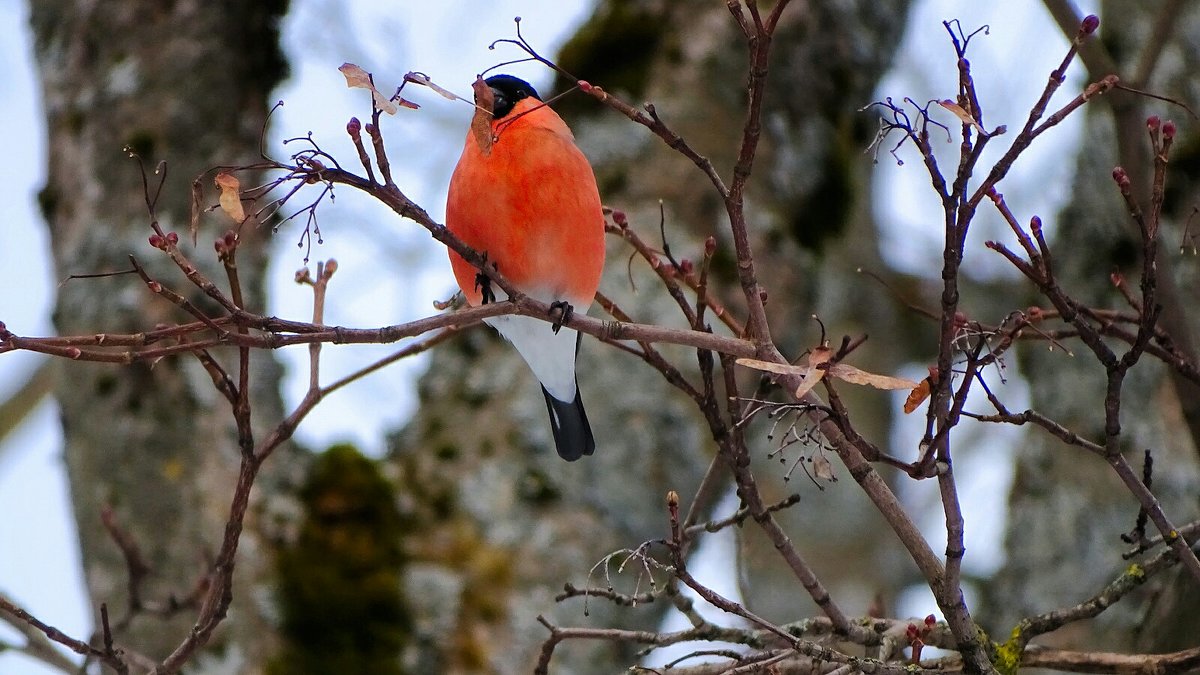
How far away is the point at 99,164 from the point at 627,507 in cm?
169

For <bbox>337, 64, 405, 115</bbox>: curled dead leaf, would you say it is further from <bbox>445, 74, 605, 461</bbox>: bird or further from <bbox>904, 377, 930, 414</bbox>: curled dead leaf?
<bbox>445, 74, 605, 461</bbox>: bird

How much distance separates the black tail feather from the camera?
8.64 ft

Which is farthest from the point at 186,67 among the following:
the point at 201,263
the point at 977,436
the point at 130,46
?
the point at 977,436

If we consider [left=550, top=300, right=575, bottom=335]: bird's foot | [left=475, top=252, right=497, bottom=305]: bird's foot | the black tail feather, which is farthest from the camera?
the black tail feather

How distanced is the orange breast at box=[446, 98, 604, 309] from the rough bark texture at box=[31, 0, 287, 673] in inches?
33.8

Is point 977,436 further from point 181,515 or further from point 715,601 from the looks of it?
point 715,601

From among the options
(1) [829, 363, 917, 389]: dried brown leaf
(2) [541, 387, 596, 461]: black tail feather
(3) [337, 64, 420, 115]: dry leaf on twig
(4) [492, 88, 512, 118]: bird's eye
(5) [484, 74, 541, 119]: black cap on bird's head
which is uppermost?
(5) [484, 74, 541, 119]: black cap on bird's head

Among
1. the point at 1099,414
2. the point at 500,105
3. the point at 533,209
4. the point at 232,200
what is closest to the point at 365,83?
the point at 232,200

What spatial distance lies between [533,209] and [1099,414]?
1.74 meters

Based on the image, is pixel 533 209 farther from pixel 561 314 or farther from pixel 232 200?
pixel 232 200

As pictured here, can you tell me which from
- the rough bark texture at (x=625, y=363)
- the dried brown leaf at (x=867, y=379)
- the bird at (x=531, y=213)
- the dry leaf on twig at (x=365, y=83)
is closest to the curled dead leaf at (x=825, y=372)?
the dried brown leaf at (x=867, y=379)

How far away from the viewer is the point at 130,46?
3.29 m

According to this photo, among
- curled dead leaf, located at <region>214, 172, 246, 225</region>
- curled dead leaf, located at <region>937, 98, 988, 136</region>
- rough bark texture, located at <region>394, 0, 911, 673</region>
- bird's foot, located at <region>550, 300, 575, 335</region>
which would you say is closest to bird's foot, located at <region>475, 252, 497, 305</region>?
bird's foot, located at <region>550, 300, 575, 335</region>

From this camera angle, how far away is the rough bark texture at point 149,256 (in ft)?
8.96
